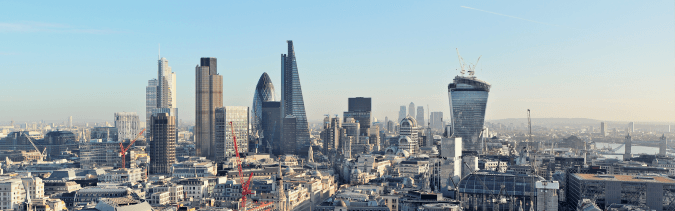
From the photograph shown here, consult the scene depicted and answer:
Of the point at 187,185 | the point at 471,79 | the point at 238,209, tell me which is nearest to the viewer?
the point at 238,209

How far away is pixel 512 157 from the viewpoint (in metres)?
168

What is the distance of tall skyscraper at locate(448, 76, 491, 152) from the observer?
185750 millimetres

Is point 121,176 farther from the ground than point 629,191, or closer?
closer

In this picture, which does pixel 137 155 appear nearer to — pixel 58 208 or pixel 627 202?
pixel 58 208

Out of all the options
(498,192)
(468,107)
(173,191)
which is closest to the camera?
(498,192)

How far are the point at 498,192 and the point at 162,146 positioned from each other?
93983mm

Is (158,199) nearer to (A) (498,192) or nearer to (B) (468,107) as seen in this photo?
(A) (498,192)

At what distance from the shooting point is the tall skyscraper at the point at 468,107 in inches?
7313

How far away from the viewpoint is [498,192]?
100125 millimetres

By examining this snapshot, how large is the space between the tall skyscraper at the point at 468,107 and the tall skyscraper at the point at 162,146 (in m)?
77.3

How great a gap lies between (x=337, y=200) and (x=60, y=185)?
186ft

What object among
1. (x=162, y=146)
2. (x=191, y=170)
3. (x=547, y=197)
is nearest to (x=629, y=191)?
(x=547, y=197)

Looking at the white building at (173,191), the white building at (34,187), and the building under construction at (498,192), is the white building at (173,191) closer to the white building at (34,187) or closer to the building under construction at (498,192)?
the white building at (34,187)

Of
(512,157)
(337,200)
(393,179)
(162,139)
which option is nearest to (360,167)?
(393,179)
